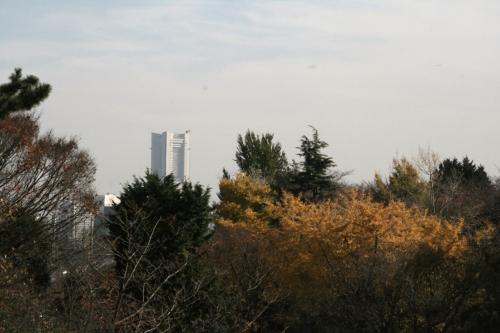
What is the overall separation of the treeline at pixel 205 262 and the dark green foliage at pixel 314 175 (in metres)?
8.87

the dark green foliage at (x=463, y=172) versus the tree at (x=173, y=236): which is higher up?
the dark green foliage at (x=463, y=172)

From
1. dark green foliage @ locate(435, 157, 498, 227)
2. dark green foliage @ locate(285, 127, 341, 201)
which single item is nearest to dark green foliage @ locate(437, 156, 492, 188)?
dark green foliage @ locate(435, 157, 498, 227)

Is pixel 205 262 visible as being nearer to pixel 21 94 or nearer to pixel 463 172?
pixel 21 94

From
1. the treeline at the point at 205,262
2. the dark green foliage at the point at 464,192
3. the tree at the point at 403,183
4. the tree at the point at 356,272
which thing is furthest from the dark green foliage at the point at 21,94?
the tree at the point at 403,183

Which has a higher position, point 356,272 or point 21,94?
point 21,94

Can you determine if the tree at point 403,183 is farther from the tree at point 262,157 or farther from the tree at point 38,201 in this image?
the tree at point 38,201

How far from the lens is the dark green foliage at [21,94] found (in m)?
19.5

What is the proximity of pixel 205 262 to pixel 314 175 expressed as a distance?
19.9 m

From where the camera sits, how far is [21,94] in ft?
64.3

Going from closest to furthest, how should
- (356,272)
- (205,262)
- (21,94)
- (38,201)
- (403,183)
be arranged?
(21,94) → (356,272) → (205,262) → (38,201) → (403,183)

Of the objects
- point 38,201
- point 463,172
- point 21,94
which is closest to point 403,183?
point 463,172

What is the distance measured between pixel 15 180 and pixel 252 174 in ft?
111

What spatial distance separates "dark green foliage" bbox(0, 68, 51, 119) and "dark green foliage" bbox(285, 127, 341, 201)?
92.4 ft

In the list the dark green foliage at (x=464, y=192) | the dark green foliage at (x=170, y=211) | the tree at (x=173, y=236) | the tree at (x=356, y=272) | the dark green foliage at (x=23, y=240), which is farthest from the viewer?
the dark green foliage at (x=464, y=192)
